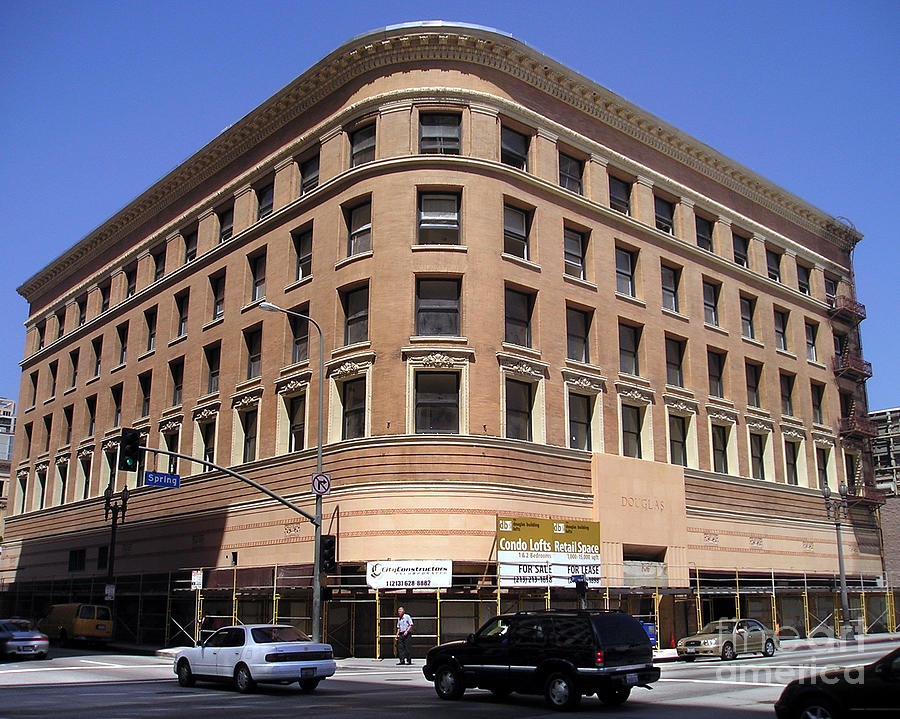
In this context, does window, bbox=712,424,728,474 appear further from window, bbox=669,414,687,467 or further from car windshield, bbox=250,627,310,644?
car windshield, bbox=250,627,310,644

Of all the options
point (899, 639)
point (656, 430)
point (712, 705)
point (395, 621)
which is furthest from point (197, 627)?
point (899, 639)

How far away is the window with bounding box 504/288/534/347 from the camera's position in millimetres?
35500

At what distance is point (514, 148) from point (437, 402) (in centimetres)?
1204

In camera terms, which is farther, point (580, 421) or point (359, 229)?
point (580, 421)

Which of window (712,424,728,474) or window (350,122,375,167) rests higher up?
window (350,122,375,167)

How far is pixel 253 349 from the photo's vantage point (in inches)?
1629

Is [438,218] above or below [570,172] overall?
below

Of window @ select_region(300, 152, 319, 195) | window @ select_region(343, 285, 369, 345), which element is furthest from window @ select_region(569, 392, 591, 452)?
window @ select_region(300, 152, 319, 195)

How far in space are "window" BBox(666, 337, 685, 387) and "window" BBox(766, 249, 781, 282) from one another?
413 inches

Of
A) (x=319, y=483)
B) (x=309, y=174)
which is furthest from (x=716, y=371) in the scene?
(x=319, y=483)

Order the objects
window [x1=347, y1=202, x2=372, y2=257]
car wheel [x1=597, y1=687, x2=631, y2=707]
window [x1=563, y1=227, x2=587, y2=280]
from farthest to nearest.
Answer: window [x1=563, y1=227, x2=587, y2=280] → window [x1=347, y1=202, x2=372, y2=257] → car wheel [x1=597, y1=687, x2=631, y2=707]

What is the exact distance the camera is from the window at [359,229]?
118 ft

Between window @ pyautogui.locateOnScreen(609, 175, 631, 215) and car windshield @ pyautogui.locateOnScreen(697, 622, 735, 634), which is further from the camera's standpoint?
window @ pyautogui.locateOnScreen(609, 175, 631, 215)

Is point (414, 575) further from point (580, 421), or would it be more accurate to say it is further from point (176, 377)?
point (176, 377)
